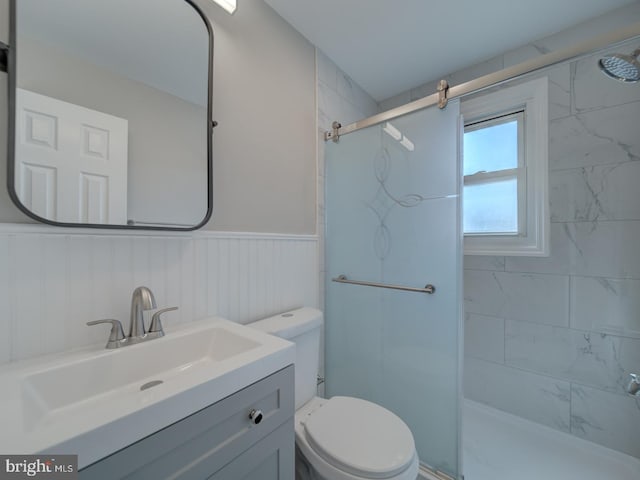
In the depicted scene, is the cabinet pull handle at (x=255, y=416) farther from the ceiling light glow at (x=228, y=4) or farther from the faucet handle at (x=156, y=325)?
the ceiling light glow at (x=228, y=4)

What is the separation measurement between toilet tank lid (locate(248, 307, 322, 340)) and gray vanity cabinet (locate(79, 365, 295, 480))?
1.16 ft

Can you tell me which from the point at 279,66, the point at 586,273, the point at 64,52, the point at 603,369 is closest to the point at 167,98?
the point at 64,52

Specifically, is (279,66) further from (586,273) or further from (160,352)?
(586,273)

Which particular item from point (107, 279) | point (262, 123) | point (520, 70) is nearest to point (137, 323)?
point (107, 279)

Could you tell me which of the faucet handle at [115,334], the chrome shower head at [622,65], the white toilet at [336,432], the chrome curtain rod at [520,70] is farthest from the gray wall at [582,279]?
the faucet handle at [115,334]

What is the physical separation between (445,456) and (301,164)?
165 cm

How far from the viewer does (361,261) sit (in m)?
1.59

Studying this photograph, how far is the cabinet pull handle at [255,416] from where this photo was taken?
0.65 metres

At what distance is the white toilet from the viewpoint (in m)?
0.85

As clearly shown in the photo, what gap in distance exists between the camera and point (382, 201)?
150 cm

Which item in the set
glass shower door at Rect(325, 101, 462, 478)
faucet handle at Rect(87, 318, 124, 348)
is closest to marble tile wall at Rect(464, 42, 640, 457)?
glass shower door at Rect(325, 101, 462, 478)

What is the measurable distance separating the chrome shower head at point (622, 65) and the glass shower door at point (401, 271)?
584 millimetres

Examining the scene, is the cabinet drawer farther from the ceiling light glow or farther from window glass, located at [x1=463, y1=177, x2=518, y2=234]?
window glass, located at [x1=463, y1=177, x2=518, y2=234]

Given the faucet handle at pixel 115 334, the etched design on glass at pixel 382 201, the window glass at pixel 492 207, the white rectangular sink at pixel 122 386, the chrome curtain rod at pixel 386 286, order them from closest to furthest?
the white rectangular sink at pixel 122 386
the faucet handle at pixel 115 334
the chrome curtain rod at pixel 386 286
the etched design on glass at pixel 382 201
the window glass at pixel 492 207
